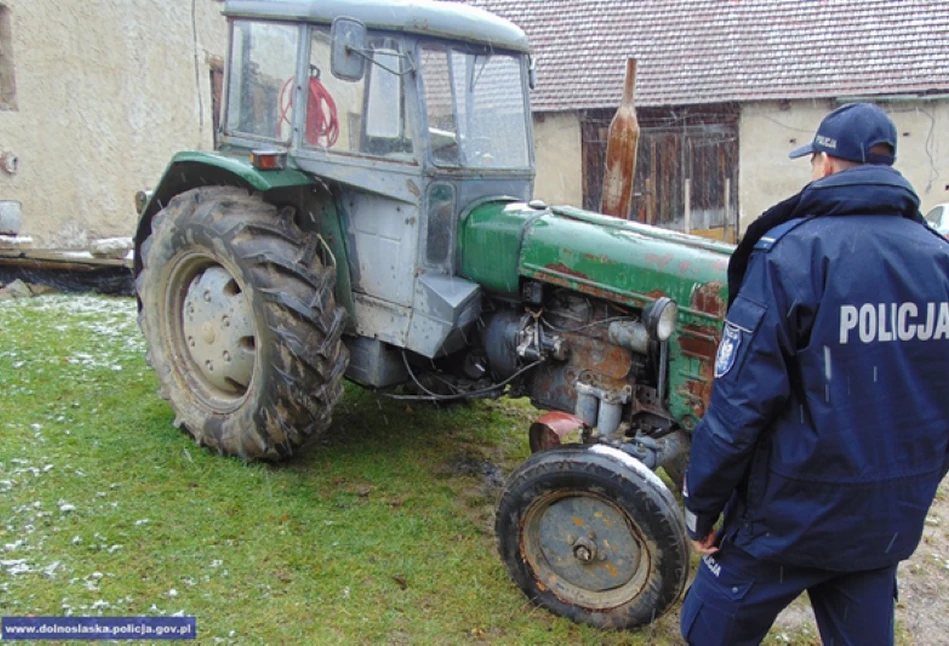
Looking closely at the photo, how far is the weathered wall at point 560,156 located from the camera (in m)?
14.3

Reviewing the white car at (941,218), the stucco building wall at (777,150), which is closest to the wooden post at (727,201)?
the stucco building wall at (777,150)

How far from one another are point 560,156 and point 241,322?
11.1m

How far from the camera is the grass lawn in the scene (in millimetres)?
3090

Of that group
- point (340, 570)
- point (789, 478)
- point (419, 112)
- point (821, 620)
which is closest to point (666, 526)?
point (821, 620)

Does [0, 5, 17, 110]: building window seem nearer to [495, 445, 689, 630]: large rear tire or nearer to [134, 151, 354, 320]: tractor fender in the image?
[134, 151, 354, 320]: tractor fender

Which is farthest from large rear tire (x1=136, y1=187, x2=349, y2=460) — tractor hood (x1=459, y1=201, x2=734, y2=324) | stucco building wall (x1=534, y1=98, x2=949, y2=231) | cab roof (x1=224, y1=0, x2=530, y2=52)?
stucco building wall (x1=534, y1=98, x2=949, y2=231)

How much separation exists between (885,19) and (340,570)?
562 inches

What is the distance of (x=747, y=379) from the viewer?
2006mm

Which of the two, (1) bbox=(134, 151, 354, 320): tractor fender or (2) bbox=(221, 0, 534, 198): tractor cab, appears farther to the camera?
(1) bbox=(134, 151, 354, 320): tractor fender

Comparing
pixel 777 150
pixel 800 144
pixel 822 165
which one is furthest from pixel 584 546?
pixel 777 150

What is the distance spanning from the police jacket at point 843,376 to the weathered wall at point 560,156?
12.5 m

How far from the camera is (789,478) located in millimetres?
2031

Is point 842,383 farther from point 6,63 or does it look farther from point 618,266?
point 6,63

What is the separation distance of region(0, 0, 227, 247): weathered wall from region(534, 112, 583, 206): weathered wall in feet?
19.7
